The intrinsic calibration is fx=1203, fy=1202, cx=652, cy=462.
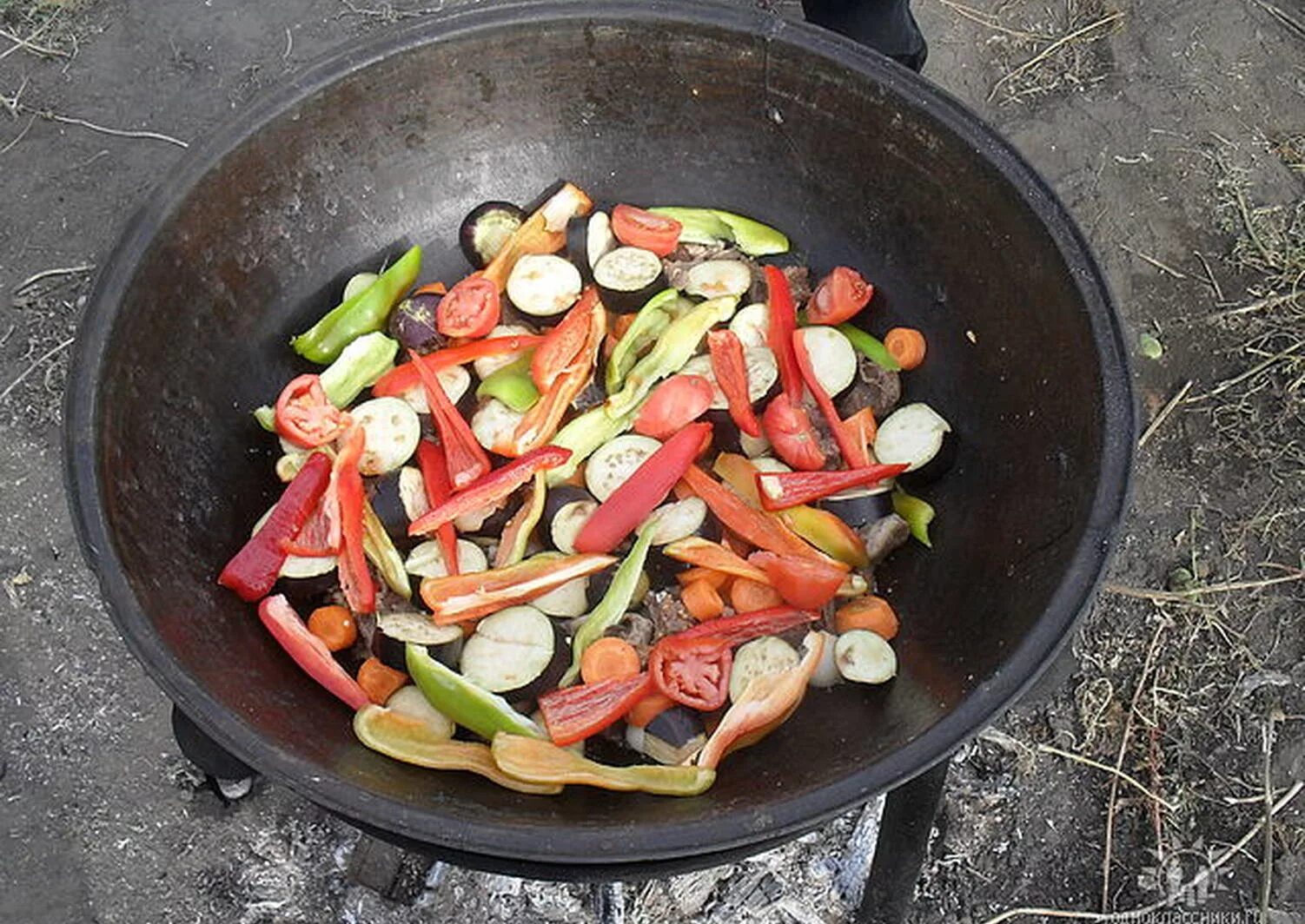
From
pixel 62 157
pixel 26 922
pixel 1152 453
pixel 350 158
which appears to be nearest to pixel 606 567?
pixel 350 158

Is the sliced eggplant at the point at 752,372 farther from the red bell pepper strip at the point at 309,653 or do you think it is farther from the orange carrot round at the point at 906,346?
the red bell pepper strip at the point at 309,653

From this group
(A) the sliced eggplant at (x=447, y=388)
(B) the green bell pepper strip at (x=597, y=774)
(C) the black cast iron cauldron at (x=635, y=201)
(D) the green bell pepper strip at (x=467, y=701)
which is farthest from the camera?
(A) the sliced eggplant at (x=447, y=388)

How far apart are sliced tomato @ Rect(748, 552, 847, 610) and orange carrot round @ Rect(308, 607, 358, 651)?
34.8 inches

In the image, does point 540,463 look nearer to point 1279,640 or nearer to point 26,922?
point 26,922

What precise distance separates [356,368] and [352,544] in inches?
19.0

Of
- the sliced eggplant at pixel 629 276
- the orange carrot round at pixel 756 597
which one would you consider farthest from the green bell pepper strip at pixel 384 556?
the sliced eggplant at pixel 629 276

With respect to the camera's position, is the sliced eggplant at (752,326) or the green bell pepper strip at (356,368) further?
the sliced eggplant at (752,326)

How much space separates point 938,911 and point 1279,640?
4.49 ft

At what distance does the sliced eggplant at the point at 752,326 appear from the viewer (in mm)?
2977

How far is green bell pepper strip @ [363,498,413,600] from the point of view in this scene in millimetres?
2641

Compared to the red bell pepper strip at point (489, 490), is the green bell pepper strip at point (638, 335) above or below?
Result: above

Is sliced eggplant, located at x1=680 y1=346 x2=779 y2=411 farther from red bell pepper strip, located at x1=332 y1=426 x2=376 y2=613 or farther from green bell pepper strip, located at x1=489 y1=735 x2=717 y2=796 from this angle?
green bell pepper strip, located at x1=489 y1=735 x2=717 y2=796

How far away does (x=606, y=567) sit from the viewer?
267cm

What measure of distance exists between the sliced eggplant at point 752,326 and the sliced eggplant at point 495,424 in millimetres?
586
